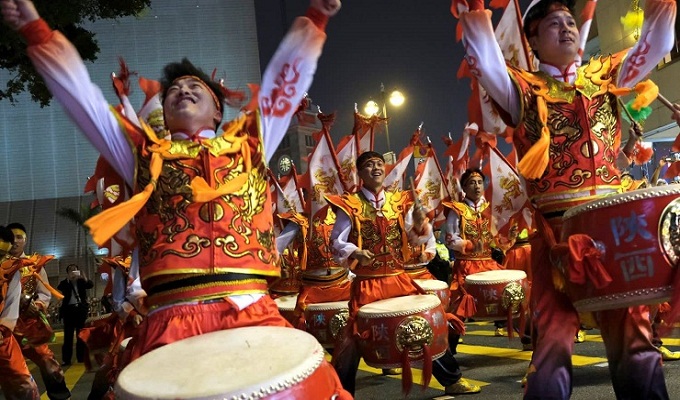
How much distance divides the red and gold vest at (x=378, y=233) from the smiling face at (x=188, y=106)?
2.30 m

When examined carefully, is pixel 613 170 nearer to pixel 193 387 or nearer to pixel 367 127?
pixel 193 387

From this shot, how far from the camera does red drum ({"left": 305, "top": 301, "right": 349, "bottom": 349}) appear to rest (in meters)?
5.58

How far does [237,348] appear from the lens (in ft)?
6.52

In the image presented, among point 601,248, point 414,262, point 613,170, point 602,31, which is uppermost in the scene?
point 602,31

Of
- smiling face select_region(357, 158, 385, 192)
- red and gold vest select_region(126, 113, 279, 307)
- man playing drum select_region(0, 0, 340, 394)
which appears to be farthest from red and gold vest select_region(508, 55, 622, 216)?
smiling face select_region(357, 158, 385, 192)

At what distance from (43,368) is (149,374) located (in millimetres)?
4891

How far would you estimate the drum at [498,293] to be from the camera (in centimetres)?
579

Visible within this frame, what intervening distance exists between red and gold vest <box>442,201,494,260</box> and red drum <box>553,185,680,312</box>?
173 inches

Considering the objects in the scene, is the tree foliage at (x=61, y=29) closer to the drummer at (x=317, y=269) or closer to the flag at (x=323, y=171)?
the flag at (x=323, y=171)

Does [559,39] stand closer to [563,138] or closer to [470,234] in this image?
[563,138]

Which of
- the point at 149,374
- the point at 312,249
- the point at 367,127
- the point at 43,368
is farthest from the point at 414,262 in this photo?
the point at 149,374

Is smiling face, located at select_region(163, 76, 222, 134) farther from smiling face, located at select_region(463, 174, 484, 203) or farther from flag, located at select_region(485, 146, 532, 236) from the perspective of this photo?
smiling face, located at select_region(463, 174, 484, 203)

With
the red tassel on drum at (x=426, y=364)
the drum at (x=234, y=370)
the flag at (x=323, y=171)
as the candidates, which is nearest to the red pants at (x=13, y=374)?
the flag at (x=323, y=171)

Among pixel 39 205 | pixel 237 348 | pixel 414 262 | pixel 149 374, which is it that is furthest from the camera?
pixel 39 205
